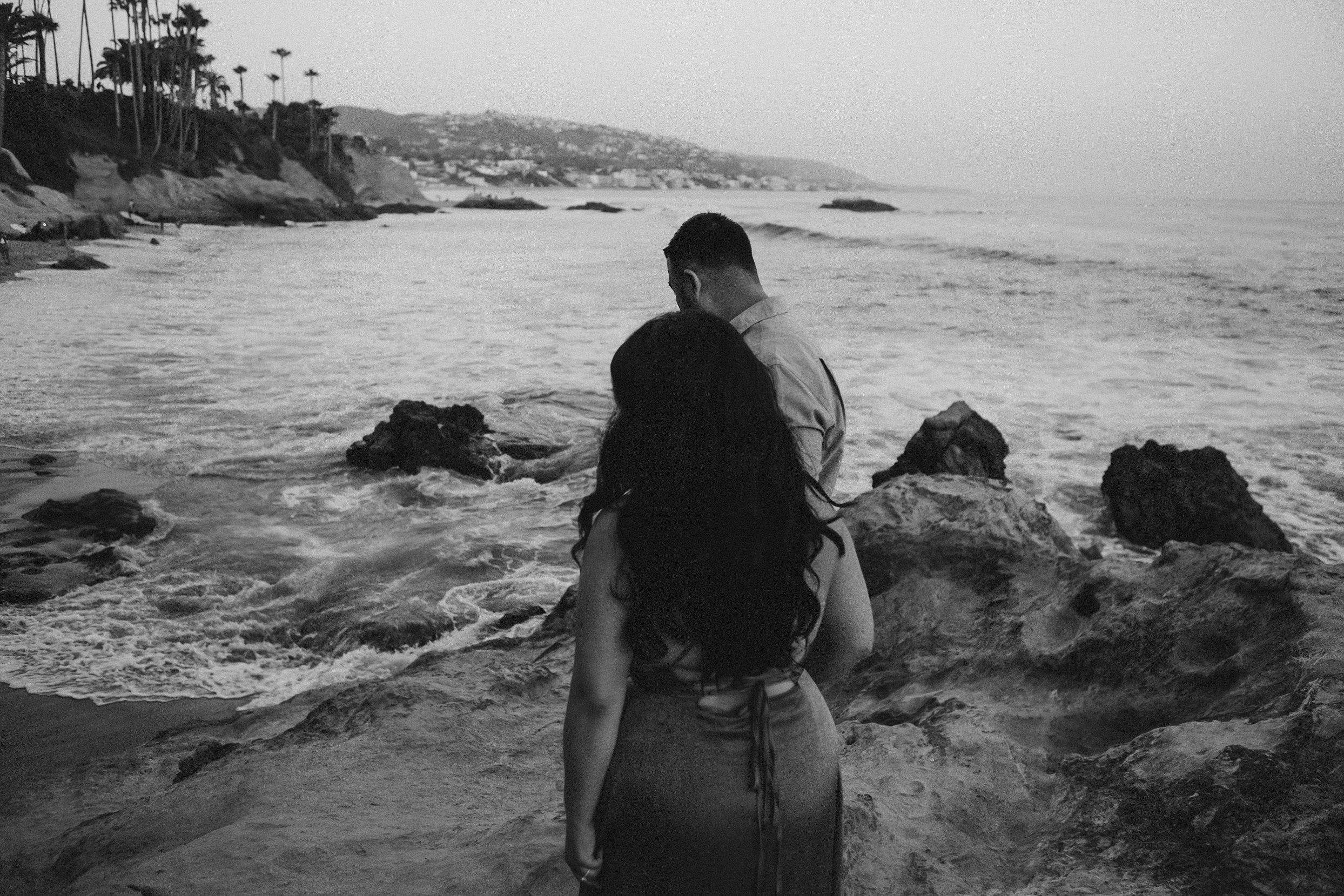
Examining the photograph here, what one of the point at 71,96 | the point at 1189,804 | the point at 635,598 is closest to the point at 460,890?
the point at 635,598

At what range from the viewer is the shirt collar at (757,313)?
2.82m

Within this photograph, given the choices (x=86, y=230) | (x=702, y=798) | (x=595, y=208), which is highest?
(x=595, y=208)

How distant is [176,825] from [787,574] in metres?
2.97

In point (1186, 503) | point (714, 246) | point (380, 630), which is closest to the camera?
point (714, 246)

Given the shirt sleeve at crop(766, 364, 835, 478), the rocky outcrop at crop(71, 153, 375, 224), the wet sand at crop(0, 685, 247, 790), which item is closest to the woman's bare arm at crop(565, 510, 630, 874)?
the shirt sleeve at crop(766, 364, 835, 478)

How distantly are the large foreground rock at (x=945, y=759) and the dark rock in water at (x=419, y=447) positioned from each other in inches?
183

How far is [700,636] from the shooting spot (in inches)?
60.5

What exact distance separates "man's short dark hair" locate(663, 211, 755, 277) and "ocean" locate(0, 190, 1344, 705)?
382cm

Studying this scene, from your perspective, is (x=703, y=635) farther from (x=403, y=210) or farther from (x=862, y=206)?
(x=862, y=206)

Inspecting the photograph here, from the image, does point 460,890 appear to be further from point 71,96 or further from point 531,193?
point 531,193

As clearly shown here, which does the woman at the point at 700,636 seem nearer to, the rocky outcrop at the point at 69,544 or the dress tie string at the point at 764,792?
the dress tie string at the point at 764,792

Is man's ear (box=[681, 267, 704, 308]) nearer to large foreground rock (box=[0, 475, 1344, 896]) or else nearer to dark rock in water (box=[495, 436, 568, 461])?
large foreground rock (box=[0, 475, 1344, 896])

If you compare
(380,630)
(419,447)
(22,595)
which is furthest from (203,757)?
(419,447)

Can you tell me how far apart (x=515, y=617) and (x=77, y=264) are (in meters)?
23.9
